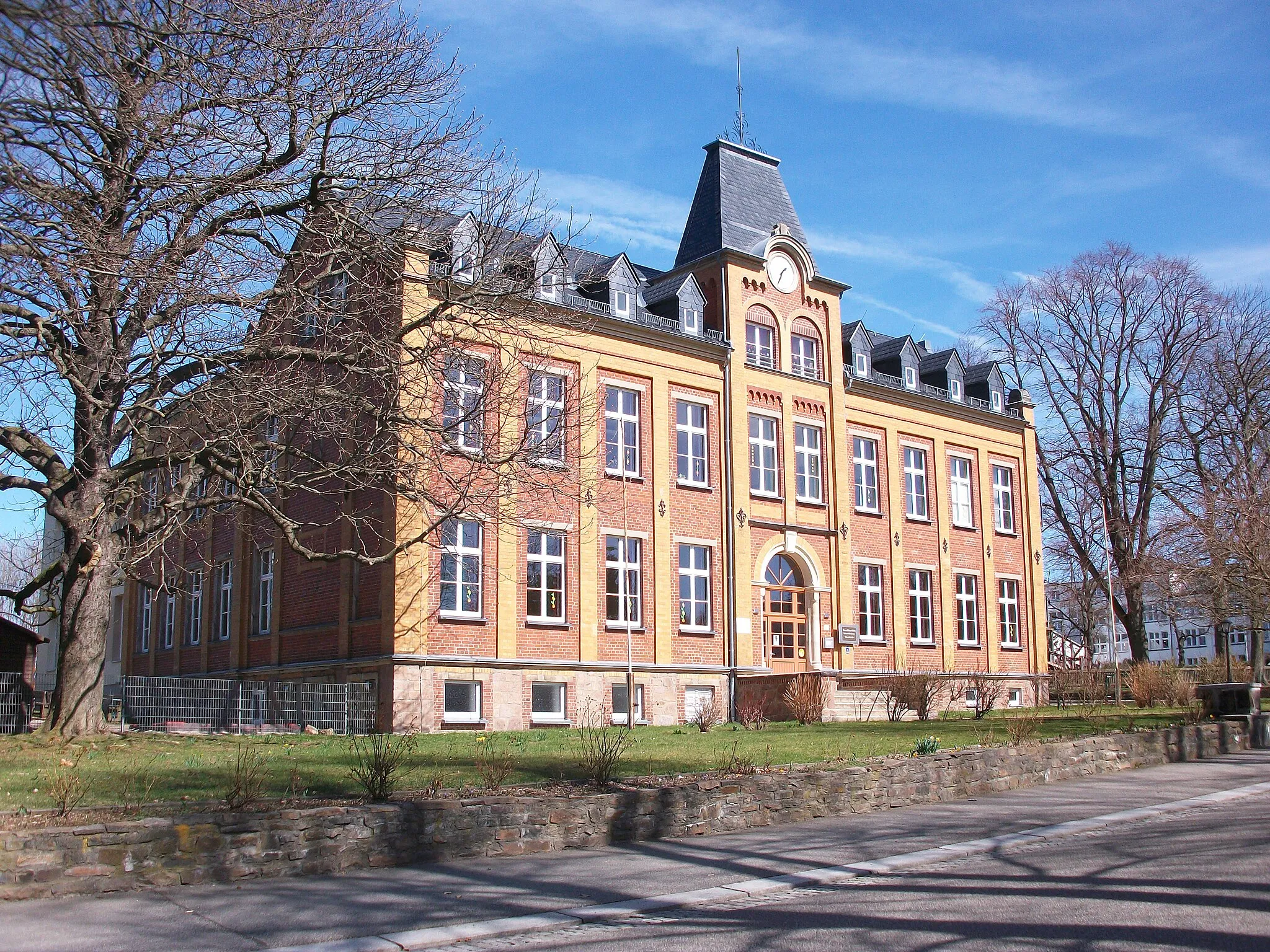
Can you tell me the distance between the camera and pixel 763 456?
32938 millimetres

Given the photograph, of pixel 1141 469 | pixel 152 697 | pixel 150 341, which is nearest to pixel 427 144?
pixel 150 341

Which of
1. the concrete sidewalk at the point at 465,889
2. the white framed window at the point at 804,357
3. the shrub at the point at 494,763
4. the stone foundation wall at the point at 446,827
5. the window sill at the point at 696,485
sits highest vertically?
the white framed window at the point at 804,357

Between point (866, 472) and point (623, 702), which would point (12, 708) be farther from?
point (866, 472)

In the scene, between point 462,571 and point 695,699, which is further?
point 695,699

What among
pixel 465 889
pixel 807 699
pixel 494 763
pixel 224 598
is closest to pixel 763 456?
pixel 807 699

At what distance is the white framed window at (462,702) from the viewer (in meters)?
25.2

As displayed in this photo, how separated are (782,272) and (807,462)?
567cm

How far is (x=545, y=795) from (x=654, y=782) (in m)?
1.77

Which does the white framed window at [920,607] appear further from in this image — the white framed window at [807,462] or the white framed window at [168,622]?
the white framed window at [168,622]

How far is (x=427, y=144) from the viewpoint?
17.9 metres

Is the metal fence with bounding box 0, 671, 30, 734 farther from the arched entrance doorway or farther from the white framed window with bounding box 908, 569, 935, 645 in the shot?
the white framed window with bounding box 908, 569, 935, 645

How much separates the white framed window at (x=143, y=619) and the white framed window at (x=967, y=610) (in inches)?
1046

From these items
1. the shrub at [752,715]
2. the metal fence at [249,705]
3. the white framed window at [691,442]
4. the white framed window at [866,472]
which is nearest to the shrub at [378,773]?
the metal fence at [249,705]

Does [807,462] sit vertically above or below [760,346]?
below
